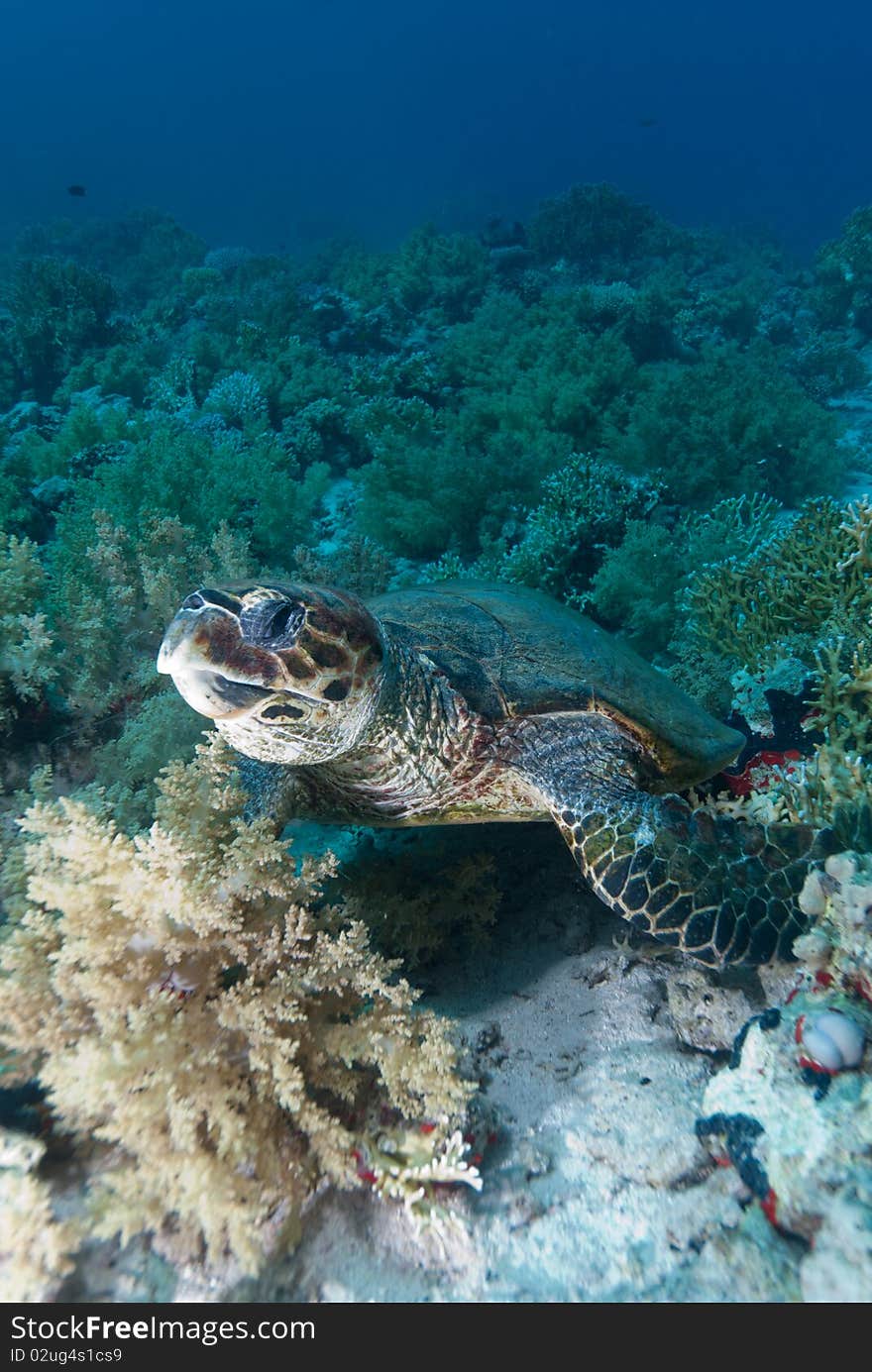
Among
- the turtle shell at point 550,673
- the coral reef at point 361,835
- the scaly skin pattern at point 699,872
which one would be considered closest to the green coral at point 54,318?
the coral reef at point 361,835

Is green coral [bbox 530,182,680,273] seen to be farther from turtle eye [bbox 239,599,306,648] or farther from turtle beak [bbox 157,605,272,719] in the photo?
turtle beak [bbox 157,605,272,719]

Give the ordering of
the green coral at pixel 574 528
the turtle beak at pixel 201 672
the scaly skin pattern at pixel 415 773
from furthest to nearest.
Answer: the green coral at pixel 574 528 → the scaly skin pattern at pixel 415 773 → the turtle beak at pixel 201 672

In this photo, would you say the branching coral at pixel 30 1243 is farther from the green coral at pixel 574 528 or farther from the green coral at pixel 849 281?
the green coral at pixel 849 281

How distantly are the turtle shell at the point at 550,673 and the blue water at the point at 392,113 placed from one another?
3591cm

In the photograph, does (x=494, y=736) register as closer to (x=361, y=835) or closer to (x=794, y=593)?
(x=361, y=835)

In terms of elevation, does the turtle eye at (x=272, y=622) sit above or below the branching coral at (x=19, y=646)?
above

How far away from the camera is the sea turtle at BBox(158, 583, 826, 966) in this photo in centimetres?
190

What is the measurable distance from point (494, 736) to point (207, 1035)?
4.73ft

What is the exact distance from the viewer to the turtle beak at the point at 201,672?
69.0 inches

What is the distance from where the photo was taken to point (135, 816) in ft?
8.77

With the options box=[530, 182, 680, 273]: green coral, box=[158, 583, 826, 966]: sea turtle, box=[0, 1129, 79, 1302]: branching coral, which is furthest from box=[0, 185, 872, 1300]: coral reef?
box=[530, 182, 680, 273]: green coral

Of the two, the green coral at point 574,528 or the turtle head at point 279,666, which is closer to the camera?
the turtle head at point 279,666

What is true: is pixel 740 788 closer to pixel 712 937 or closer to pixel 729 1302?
pixel 712 937

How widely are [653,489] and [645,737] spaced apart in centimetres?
399
